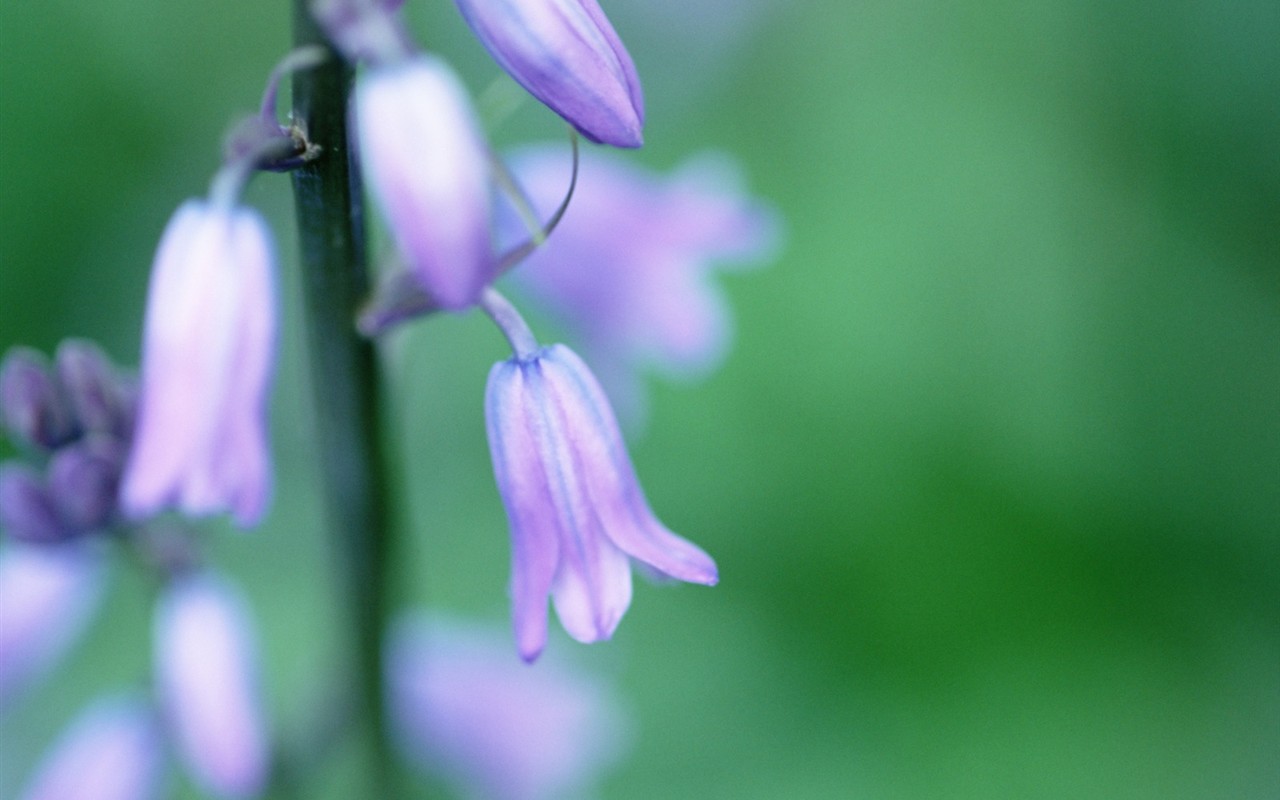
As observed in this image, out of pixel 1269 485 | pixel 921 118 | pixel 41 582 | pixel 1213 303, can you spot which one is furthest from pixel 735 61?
pixel 41 582

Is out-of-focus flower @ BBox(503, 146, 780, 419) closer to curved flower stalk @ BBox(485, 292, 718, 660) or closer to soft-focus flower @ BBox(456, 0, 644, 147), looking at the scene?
curved flower stalk @ BBox(485, 292, 718, 660)

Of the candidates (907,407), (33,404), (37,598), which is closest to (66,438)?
(33,404)

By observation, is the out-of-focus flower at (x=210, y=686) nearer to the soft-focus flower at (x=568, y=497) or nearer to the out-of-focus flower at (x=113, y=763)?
the out-of-focus flower at (x=113, y=763)

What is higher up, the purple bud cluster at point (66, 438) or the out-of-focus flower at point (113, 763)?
the purple bud cluster at point (66, 438)

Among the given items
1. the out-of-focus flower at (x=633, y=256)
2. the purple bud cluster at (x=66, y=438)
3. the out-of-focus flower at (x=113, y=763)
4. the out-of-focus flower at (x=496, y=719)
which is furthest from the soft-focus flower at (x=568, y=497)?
the out-of-focus flower at (x=496, y=719)

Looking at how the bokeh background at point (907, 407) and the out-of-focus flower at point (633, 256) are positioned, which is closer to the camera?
the out-of-focus flower at point (633, 256)

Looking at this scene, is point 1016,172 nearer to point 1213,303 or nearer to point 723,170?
point 1213,303
